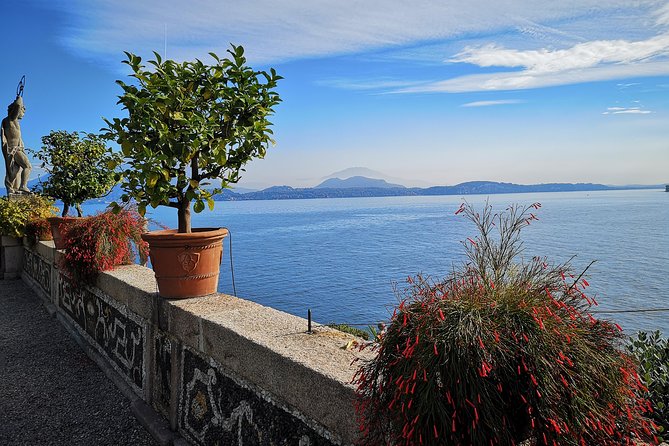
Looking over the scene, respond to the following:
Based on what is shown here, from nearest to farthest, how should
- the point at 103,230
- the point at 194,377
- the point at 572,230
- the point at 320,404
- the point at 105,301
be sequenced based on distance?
the point at 320,404
the point at 194,377
the point at 105,301
the point at 103,230
the point at 572,230

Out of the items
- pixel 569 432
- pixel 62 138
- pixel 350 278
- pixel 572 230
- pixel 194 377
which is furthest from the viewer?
pixel 572 230

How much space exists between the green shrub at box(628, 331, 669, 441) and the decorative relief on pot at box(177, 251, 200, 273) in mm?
2525

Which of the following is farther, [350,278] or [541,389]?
[350,278]

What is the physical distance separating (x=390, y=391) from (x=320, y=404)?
1.82 feet

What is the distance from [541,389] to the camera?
51.1 inches

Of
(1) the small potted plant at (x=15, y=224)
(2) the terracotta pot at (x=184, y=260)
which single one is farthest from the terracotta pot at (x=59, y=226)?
(2) the terracotta pot at (x=184, y=260)

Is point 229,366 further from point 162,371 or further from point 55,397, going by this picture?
point 55,397

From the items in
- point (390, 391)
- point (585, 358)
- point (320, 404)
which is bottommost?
point (320, 404)

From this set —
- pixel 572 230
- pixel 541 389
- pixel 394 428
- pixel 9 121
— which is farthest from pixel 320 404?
pixel 572 230

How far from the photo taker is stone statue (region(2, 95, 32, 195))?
12.1 metres

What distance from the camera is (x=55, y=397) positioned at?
4094 millimetres

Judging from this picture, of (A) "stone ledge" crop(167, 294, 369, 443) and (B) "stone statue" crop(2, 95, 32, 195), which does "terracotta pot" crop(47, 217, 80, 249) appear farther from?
(B) "stone statue" crop(2, 95, 32, 195)

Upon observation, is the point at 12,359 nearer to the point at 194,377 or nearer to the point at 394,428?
the point at 194,377

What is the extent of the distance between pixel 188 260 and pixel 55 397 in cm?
212
